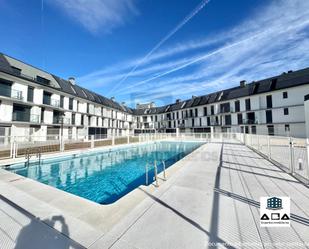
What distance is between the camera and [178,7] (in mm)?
9867

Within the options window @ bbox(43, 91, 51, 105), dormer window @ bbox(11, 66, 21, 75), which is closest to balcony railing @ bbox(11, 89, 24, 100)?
dormer window @ bbox(11, 66, 21, 75)

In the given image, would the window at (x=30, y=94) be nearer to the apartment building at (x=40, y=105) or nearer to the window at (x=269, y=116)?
A: the apartment building at (x=40, y=105)

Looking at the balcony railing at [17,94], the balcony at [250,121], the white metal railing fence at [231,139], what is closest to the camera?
the white metal railing fence at [231,139]

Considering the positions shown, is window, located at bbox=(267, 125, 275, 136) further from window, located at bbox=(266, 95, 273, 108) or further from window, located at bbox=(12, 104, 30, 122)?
window, located at bbox=(12, 104, 30, 122)

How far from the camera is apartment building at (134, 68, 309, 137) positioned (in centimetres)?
2147

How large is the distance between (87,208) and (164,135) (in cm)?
2270

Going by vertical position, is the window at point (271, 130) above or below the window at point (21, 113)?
below

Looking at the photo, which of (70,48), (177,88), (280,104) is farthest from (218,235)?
(280,104)

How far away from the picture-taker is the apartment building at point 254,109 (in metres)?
21.5

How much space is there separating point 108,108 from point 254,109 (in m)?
29.3

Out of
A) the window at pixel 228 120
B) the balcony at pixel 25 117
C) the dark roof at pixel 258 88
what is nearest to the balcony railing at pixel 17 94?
the balcony at pixel 25 117

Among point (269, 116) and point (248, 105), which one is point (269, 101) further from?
point (248, 105)

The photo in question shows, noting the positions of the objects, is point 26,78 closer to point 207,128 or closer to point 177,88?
point 177,88

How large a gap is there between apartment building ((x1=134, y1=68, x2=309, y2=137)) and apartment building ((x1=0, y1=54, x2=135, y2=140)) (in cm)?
1845
